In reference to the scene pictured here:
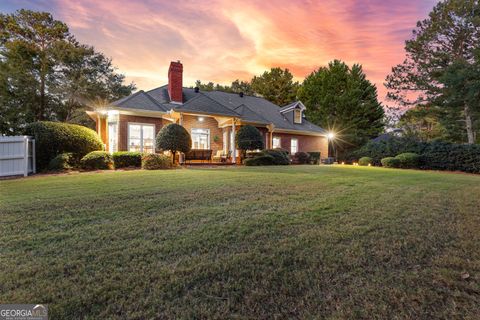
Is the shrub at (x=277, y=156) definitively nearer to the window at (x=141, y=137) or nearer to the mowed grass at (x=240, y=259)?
the window at (x=141, y=137)

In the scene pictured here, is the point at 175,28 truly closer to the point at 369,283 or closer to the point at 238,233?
the point at 238,233

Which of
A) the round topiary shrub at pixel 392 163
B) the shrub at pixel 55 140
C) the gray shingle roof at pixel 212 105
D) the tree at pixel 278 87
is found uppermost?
the tree at pixel 278 87

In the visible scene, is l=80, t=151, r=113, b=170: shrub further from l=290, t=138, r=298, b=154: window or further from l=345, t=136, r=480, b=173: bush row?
l=345, t=136, r=480, b=173: bush row

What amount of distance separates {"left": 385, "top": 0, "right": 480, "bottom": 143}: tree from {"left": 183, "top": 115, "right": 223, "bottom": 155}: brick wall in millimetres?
17039

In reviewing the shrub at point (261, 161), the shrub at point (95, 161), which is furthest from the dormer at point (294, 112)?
the shrub at point (95, 161)

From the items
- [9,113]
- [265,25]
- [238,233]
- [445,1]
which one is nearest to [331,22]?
[265,25]

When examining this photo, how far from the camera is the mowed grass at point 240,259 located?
1521mm

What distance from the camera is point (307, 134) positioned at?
20375mm

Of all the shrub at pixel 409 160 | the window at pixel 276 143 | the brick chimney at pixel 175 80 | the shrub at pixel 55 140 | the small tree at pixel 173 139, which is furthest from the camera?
the window at pixel 276 143

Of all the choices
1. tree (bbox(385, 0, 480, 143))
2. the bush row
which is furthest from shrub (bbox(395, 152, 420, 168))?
tree (bbox(385, 0, 480, 143))

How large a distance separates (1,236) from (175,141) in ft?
28.9

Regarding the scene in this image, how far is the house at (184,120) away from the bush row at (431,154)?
6.13m

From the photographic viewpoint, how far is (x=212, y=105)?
14.5 metres

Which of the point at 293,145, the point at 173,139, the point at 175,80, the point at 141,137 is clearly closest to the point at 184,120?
the point at 141,137
